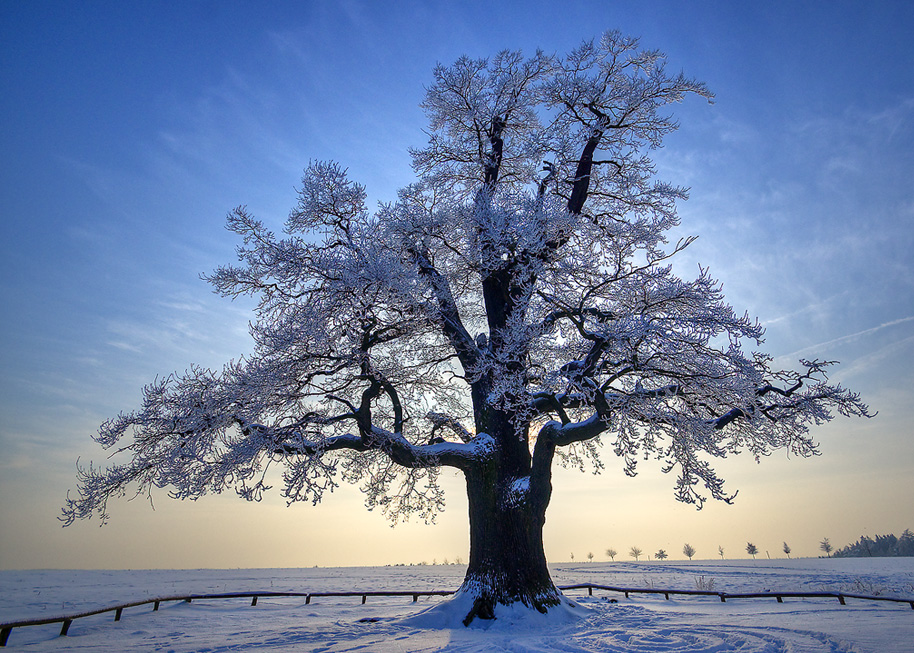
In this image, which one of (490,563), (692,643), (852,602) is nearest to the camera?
(692,643)

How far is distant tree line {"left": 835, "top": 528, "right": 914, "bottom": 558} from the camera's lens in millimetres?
55000

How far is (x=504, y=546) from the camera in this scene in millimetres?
10781

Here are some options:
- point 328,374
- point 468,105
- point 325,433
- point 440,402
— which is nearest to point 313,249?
point 328,374

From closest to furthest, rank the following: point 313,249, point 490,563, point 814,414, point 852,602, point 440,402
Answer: point 814,414, point 490,563, point 313,249, point 852,602, point 440,402

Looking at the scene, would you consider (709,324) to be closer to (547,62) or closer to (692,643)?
(692,643)

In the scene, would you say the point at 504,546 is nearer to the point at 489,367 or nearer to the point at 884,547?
the point at 489,367

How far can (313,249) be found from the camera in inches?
461

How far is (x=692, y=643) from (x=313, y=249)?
35.5ft

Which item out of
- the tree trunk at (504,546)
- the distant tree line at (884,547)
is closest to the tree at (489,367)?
the tree trunk at (504,546)

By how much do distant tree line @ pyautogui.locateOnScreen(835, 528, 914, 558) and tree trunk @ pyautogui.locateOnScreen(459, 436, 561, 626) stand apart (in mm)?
61947

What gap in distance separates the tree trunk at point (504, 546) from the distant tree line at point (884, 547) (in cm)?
6195

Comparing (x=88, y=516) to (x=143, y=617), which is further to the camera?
(x=143, y=617)

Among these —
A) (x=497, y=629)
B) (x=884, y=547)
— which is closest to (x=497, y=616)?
(x=497, y=629)

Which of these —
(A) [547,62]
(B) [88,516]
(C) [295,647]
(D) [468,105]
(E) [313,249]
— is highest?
(A) [547,62]
